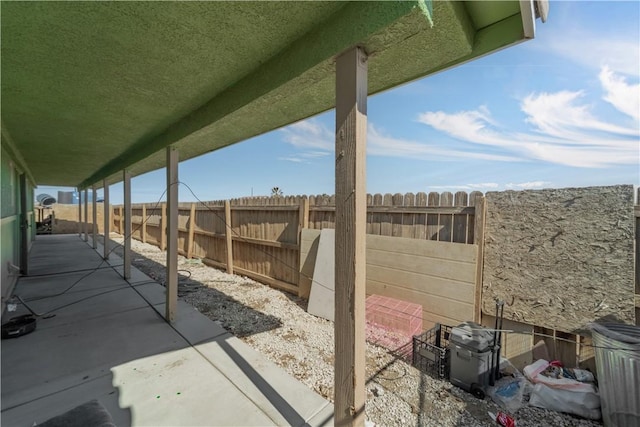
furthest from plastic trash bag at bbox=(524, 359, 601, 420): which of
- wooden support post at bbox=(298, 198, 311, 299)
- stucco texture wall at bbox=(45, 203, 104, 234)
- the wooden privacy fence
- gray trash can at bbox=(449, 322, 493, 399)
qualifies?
stucco texture wall at bbox=(45, 203, 104, 234)

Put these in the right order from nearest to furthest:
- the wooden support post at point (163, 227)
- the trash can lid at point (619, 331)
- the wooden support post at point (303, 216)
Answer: the trash can lid at point (619, 331) → the wooden support post at point (303, 216) → the wooden support post at point (163, 227)

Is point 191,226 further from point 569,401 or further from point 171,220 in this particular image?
point 569,401

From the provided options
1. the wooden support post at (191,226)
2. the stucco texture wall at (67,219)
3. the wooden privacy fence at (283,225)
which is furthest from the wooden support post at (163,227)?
the stucco texture wall at (67,219)

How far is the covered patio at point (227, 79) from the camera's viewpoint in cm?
132

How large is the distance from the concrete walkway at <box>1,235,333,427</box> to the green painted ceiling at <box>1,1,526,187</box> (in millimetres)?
2289

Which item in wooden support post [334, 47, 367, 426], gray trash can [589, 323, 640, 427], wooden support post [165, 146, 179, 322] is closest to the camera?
wooden support post [334, 47, 367, 426]

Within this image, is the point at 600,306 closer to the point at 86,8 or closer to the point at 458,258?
the point at 458,258

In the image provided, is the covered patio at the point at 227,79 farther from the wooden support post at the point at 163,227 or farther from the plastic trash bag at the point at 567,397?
the wooden support post at the point at 163,227

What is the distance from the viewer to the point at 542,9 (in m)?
1.26

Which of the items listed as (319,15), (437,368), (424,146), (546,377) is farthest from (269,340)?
(424,146)

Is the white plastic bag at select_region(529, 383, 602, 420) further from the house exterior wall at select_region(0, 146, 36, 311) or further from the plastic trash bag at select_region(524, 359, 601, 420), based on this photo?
the house exterior wall at select_region(0, 146, 36, 311)

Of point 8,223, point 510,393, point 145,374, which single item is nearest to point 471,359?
point 510,393

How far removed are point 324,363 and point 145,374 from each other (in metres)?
1.65

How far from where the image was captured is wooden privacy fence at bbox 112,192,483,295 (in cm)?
332
